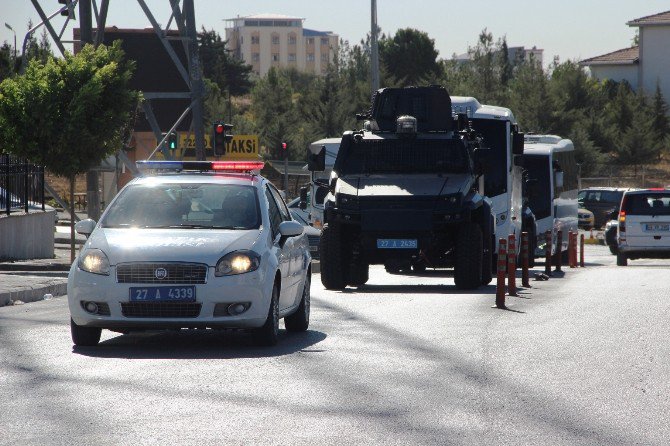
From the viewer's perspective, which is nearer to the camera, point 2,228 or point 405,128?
point 405,128

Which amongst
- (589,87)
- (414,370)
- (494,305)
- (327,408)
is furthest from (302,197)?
(589,87)

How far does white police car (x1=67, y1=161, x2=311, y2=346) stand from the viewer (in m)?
11.4

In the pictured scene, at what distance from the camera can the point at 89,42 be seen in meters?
29.7

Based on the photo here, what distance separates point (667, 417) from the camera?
326 inches

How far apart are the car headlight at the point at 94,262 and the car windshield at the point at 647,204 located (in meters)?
25.6

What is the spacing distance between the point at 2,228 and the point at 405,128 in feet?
27.4

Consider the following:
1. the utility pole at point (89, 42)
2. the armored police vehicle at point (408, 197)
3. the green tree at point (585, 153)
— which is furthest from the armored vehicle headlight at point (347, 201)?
the green tree at point (585, 153)

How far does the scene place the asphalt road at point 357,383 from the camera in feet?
25.2

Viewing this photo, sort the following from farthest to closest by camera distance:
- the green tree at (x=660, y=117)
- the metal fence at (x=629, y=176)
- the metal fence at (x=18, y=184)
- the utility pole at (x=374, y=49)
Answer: the green tree at (x=660, y=117) < the metal fence at (x=629, y=176) < the utility pole at (x=374, y=49) < the metal fence at (x=18, y=184)

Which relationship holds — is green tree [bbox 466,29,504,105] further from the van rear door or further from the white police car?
the white police car

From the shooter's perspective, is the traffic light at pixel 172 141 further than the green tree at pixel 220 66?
No

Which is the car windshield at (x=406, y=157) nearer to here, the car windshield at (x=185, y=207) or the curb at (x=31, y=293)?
the curb at (x=31, y=293)

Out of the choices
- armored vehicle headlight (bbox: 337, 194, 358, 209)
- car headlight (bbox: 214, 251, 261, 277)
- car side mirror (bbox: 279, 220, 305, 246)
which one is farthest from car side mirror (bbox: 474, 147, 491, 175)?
car headlight (bbox: 214, 251, 261, 277)

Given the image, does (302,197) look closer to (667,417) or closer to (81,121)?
(81,121)
